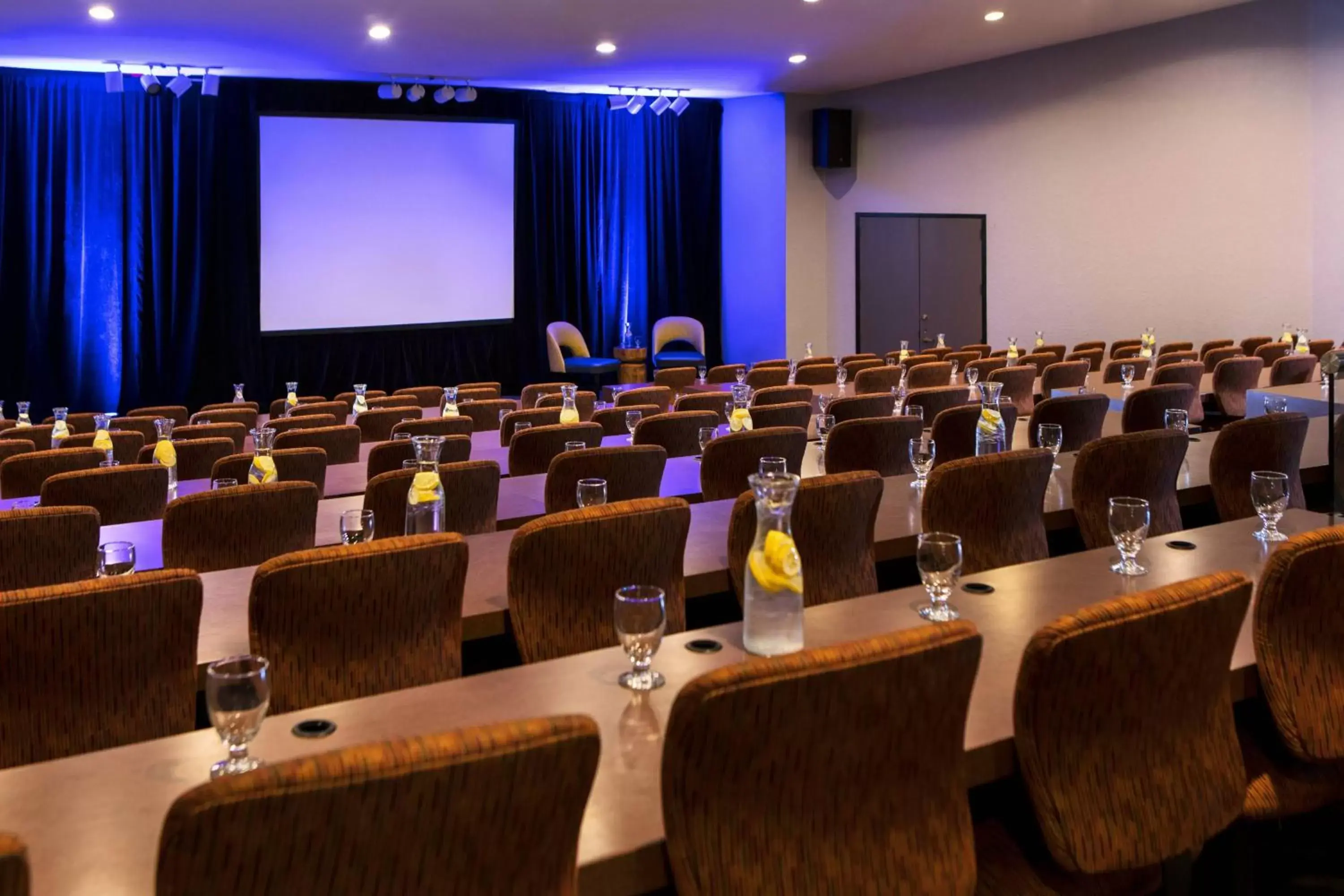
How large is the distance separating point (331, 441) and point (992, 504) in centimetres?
334

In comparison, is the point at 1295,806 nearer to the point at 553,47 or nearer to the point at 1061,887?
the point at 1061,887

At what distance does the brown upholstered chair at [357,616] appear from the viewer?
2473mm

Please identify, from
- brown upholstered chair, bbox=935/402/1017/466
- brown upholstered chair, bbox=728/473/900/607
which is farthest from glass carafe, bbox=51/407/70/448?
brown upholstered chair, bbox=728/473/900/607

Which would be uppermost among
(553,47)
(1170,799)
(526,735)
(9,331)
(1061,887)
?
(553,47)

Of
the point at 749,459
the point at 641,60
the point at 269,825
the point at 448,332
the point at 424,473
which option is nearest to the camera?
the point at 269,825

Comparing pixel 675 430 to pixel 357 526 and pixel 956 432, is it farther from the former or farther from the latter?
pixel 357 526

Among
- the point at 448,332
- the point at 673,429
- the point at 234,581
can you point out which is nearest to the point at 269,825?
the point at 234,581

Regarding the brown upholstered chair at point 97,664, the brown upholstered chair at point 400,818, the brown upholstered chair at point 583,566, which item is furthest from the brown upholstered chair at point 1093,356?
the brown upholstered chair at point 400,818

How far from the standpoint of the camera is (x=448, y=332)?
14781 millimetres

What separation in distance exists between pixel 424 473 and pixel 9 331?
11.1 m

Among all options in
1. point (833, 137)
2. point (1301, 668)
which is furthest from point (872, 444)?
point (833, 137)

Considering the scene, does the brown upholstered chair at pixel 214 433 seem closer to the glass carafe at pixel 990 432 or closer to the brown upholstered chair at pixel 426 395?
the brown upholstered chair at pixel 426 395

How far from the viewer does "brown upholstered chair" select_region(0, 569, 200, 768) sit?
2268mm

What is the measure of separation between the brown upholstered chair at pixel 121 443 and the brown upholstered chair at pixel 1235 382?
6332 mm
